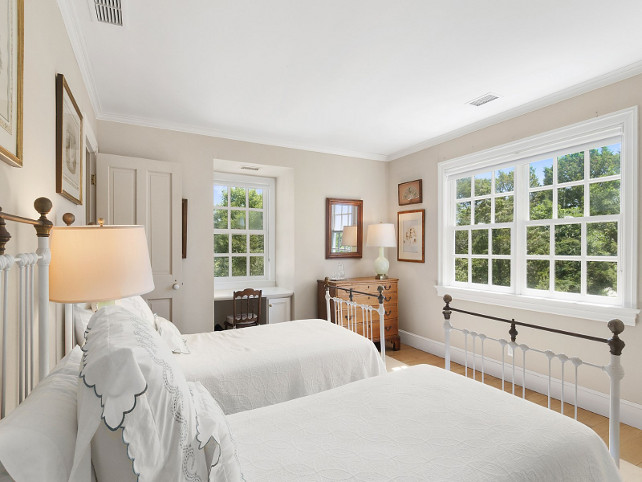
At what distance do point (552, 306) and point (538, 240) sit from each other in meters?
0.62

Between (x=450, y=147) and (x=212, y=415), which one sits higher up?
(x=450, y=147)

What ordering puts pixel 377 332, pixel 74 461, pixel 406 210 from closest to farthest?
pixel 74 461 < pixel 377 332 < pixel 406 210

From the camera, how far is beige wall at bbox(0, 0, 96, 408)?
1.16 meters

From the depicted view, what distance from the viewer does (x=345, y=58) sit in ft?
7.95

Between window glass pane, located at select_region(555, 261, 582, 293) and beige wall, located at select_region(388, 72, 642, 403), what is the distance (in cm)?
27

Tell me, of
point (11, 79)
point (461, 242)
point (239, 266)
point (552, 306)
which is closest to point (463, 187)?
point (461, 242)

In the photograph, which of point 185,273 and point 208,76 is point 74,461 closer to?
point 208,76

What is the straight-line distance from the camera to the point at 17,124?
1.15 metres

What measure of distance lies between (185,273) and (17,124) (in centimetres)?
273

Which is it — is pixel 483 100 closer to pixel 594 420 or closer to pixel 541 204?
pixel 541 204

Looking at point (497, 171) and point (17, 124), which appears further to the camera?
point (497, 171)

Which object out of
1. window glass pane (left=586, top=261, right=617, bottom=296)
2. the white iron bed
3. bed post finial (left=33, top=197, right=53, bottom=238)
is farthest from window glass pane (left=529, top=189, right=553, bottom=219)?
bed post finial (left=33, top=197, right=53, bottom=238)

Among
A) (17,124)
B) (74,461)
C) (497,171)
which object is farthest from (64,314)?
(497,171)

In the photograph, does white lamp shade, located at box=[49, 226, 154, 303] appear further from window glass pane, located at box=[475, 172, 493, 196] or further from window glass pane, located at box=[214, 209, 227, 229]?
window glass pane, located at box=[475, 172, 493, 196]
